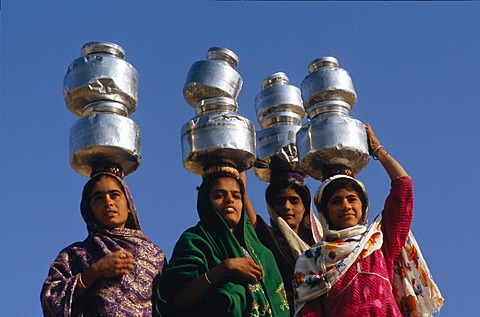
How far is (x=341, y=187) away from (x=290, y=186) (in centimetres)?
80

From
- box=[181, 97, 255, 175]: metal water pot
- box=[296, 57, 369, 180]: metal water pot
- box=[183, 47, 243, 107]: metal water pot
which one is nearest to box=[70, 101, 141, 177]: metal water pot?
box=[181, 97, 255, 175]: metal water pot

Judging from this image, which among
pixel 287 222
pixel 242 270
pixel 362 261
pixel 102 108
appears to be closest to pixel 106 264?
pixel 242 270

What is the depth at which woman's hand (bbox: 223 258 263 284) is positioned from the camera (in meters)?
5.33

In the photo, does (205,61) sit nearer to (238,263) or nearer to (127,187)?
(127,187)

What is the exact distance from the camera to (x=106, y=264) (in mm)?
5234

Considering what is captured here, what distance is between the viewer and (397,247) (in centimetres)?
559

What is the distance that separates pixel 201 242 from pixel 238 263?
1.24 feet

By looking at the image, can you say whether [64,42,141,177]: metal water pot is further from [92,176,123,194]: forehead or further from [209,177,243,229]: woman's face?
[209,177,243,229]: woman's face

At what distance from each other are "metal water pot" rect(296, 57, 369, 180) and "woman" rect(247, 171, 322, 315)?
11.4 inches

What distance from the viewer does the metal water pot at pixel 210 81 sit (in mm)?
6566

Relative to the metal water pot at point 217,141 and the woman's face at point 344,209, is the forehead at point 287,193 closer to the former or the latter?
the metal water pot at point 217,141

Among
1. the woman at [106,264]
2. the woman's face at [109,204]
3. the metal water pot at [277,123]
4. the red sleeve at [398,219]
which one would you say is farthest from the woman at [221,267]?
the metal water pot at [277,123]

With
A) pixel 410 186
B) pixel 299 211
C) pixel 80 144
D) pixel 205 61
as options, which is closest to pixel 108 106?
pixel 80 144

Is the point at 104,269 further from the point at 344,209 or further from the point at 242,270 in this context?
the point at 344,209
